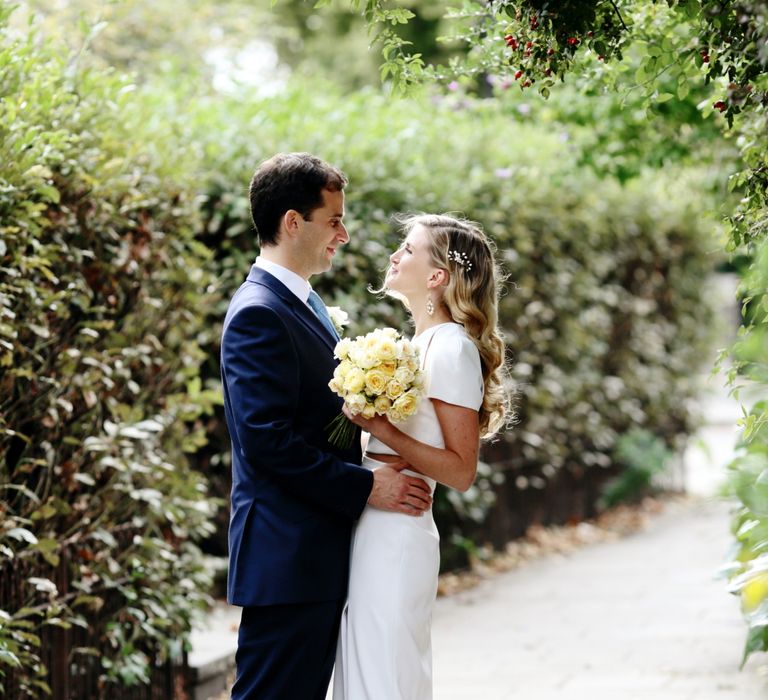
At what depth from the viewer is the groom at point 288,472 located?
11.2ft

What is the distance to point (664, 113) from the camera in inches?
247

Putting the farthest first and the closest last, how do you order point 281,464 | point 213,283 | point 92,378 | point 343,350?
point 213,283, point 92,378, point 343,350, point 281,464

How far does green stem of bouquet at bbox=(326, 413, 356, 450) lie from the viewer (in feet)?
11.7

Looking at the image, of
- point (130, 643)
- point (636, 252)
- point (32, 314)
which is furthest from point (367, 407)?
point (636, 252)

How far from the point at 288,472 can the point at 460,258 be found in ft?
2.97

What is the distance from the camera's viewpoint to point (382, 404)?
3.43 m

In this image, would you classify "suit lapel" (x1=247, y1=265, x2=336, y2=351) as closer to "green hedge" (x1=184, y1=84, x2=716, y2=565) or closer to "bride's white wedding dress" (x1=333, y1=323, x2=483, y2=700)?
"bride's white wedding dress" (x1=333, y1=323, x2=483, y2=700)

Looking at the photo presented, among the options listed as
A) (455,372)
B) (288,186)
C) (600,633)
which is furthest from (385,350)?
(600,633)

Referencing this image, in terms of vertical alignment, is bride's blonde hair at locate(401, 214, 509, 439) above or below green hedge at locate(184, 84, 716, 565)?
below

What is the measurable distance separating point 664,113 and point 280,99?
2.90 metres

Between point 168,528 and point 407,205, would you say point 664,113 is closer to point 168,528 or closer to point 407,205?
point 407,205

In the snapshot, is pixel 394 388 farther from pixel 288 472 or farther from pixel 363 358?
pixel 288 472

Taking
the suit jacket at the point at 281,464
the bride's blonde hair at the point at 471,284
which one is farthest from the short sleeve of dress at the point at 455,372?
the suit jacket at the point at 281,464

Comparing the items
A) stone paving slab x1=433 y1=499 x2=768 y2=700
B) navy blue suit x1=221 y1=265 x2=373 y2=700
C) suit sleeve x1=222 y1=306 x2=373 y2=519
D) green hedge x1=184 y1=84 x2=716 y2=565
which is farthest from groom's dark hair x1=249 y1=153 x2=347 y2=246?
green hedge x1=184 y1=84 x2=716 y2=565
